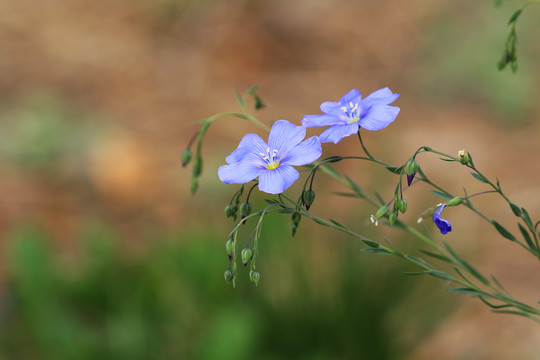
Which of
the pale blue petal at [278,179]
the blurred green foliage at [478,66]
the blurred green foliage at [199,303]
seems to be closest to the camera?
the pale blue petal at [278,179]

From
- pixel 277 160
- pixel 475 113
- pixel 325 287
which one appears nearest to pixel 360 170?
pixel 475 113

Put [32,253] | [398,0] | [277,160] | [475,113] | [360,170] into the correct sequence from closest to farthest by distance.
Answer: [277,160] → [32,253] → [360,170] → [475,113] → [398,0]

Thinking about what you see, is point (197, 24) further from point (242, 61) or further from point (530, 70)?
point (530, 70)

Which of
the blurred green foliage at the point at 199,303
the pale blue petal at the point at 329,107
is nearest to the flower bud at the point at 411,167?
the pale blue petal at the point at 329,107

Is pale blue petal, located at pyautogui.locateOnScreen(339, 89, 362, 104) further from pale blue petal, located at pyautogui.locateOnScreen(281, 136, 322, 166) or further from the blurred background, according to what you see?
the blurred background

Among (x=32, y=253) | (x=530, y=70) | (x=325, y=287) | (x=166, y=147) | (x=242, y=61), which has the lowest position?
(x=325, y=287)

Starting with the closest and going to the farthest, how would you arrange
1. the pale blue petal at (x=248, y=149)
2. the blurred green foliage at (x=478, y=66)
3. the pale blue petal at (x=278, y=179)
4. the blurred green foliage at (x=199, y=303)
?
the pale blue petal at (x=278, y=179), the pale blue petal at (x=248, y=149), the blurred green foliage at (x=199, y=303), the blurred green foliage at (x=478, y=66)

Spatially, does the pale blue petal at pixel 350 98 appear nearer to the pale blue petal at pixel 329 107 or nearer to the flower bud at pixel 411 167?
the pale blue petal at pixel 329 107
